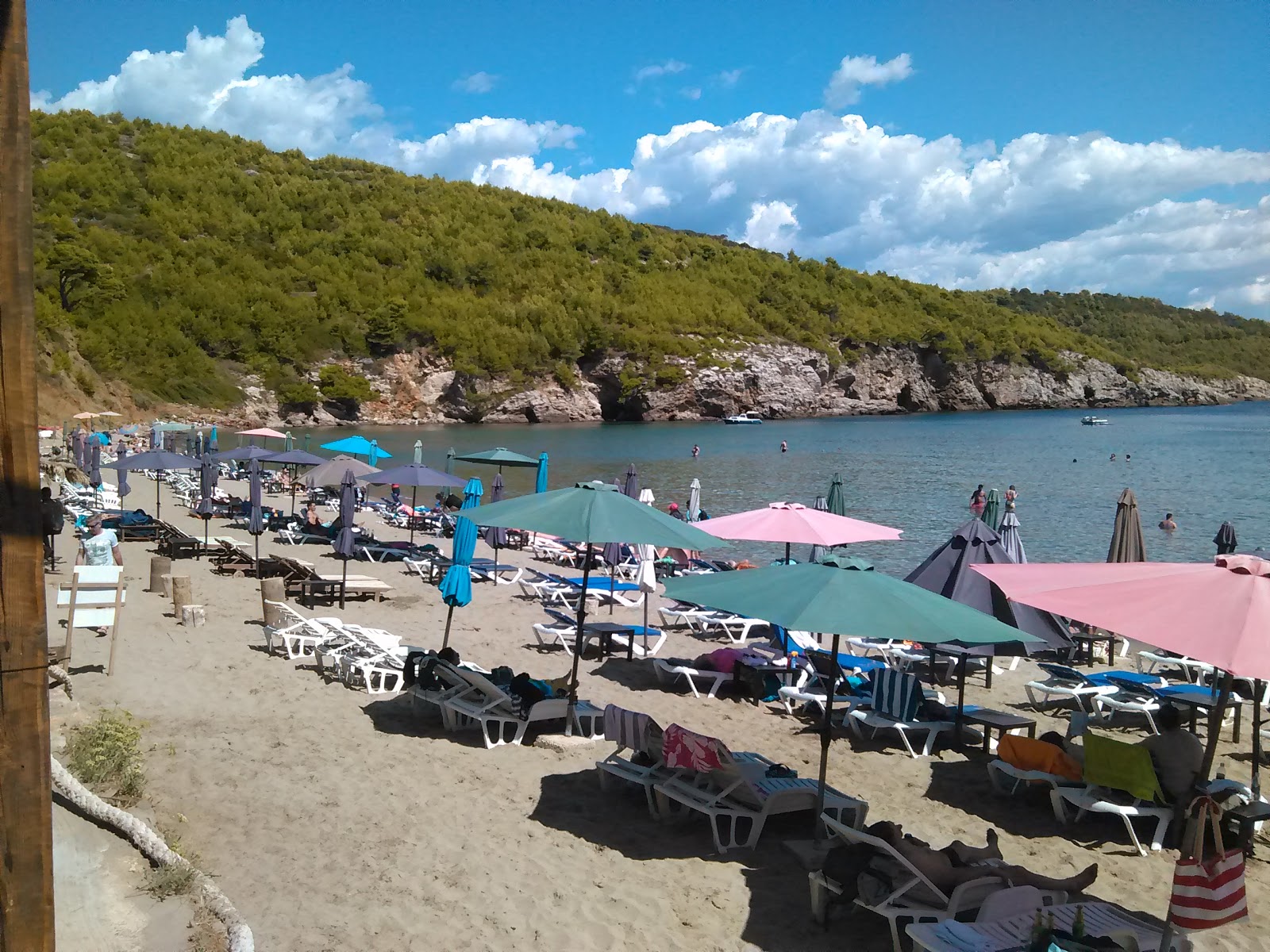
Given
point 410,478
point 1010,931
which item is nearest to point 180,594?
point 410,478

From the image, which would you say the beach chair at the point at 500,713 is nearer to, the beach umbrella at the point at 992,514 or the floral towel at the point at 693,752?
the floral towel at the point at 693,752

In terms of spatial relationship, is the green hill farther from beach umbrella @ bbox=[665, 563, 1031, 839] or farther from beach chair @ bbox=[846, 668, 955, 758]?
beach umbrella @ bbox=[665, 563, 1031, 839]

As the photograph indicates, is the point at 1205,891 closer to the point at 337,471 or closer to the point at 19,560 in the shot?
the point at 19,560

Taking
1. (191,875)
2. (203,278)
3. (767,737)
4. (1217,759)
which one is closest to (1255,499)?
(1217,759)

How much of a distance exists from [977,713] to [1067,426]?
254ft

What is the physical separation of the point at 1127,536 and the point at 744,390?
70.6m

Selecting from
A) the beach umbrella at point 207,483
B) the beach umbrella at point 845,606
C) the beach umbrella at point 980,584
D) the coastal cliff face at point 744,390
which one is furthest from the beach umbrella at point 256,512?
the coastal cliff face at point 744,390

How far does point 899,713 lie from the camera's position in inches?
303

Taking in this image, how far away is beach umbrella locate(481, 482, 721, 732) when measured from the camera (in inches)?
257

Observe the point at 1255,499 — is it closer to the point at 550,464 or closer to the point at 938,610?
the point at 550,464

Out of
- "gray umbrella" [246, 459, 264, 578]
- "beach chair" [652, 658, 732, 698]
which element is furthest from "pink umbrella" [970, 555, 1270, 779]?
"gray umbrella" [246, 459, 264, 578]

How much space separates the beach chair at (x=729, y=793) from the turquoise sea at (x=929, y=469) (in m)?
12.7

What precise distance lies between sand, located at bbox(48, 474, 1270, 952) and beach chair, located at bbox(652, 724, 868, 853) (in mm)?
152

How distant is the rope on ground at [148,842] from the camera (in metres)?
4.10
